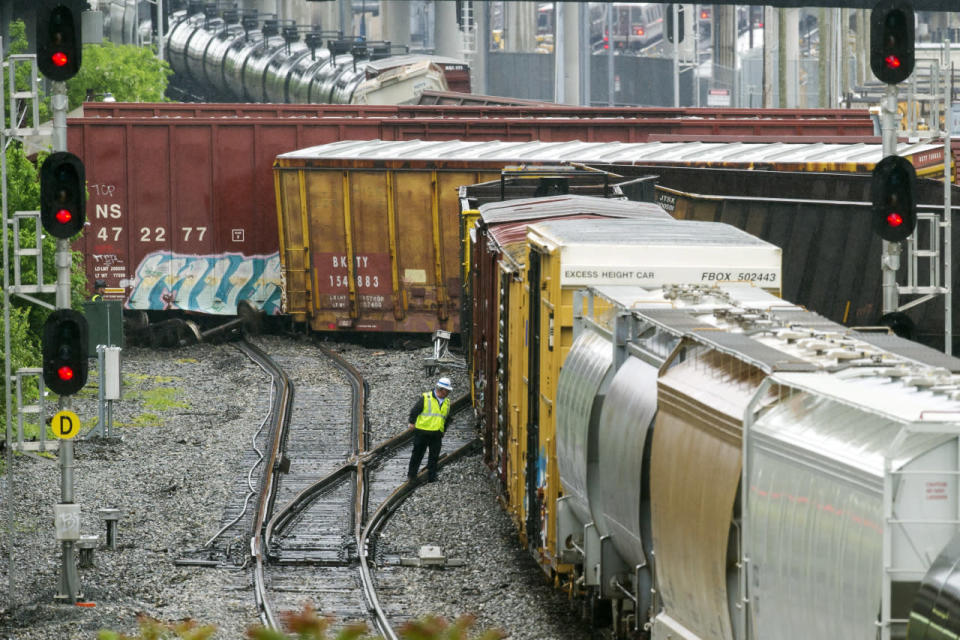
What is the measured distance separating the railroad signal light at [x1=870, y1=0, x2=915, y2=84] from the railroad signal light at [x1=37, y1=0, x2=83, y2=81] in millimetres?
6504

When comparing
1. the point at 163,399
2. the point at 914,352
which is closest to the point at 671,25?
the point at 163,399

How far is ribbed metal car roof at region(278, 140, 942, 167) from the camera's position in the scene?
78.3ft

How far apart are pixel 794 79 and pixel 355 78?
68.8 feet

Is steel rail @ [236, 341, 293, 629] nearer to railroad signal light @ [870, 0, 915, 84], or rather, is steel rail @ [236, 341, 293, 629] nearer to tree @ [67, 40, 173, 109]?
railroad signal light @ [870, 0, 915, 84]

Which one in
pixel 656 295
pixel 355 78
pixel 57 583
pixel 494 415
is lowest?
pixel 57 583

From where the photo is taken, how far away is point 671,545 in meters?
8.10

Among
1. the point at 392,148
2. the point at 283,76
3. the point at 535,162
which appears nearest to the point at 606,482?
the point at 535,162

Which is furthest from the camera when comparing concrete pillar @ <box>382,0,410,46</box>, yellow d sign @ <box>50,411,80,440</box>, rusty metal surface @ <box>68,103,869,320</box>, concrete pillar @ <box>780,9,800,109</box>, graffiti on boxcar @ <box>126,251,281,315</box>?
concrete pillar @ <box>382,0,410,46</box>

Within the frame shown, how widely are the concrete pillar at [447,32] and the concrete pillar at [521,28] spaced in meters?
26.1

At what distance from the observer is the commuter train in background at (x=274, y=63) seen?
149 ft

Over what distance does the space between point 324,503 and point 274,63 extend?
47173mm

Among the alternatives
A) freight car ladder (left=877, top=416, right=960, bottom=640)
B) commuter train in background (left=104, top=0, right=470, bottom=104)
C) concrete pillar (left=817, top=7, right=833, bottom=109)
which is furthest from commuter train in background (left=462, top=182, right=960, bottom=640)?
concrete pillar (left=817, top=7, right=833, bottom=109)

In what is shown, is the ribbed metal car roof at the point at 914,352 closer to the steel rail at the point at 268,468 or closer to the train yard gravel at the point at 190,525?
the train yard gravel at the point at 190,525

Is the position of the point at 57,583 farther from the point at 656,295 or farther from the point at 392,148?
the point at 392,148
